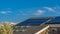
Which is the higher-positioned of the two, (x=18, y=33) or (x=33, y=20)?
(x=33, y=20)

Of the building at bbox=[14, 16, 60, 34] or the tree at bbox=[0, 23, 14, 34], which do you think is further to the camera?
the building at bbox=[14, 16, 60, 34]

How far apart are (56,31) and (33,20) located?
271 inches

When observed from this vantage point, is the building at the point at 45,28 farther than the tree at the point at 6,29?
Yes

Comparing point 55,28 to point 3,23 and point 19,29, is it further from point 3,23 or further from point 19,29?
point 3,23

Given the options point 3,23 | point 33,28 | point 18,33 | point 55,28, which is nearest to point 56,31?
point 55,28

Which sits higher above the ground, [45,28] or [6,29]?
[6,29]

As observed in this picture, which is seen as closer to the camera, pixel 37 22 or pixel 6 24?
pixel 6 24

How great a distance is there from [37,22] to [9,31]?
6299 mm

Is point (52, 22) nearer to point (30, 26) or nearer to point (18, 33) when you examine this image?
point (30, 26)

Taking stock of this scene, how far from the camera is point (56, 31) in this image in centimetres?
3469

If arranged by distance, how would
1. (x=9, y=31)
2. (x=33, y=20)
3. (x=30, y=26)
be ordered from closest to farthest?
(x=9, y=31)
(x=30, y=26)
(x=33, y=20)

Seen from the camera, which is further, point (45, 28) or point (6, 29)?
point (45, 28)

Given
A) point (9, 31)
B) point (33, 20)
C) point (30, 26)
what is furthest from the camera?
point (33, 20)

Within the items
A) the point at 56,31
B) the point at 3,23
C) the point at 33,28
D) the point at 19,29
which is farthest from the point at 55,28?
the point at 3,23
